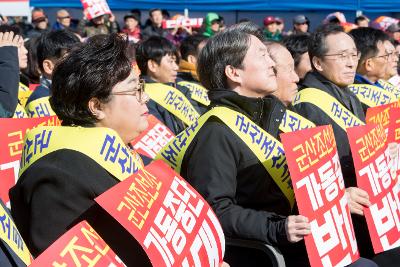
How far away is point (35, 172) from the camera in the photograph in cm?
272

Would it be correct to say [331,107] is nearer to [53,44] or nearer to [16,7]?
[53,44]

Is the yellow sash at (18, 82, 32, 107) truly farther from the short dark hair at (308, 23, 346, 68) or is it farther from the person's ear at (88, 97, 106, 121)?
the person's ear at (88, 97, 106, 121)

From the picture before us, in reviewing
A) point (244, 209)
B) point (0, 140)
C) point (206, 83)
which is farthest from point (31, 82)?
point (244, 209)

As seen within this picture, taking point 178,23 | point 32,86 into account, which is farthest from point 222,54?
point 178,23

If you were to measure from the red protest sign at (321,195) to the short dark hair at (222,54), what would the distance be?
589 millimetres

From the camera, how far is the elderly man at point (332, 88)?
14.5 feet

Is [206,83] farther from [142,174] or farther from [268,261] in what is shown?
[142,174]

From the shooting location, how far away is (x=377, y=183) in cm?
377

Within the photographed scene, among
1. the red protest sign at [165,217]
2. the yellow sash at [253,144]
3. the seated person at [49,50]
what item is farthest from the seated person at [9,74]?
the red protest sign at [165,217]

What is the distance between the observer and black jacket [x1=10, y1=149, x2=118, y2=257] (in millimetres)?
2678

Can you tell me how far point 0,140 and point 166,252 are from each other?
1724 millimetres

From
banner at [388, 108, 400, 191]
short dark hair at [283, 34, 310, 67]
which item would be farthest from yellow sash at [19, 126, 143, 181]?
short dark hair at [283, 34, 310, 67]

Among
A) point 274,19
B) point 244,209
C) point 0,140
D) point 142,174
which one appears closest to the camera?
point 142,174

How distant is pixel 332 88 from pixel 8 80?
2.01 meters
